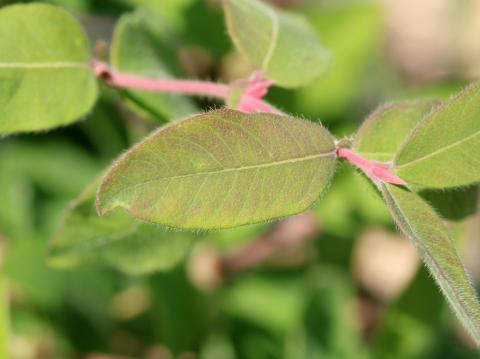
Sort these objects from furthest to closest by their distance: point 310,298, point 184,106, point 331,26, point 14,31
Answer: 1. point 331,26
2. point 310,298
3. point 184,106
4. point 14,31

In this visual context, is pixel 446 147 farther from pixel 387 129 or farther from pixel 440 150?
pixel 387 129

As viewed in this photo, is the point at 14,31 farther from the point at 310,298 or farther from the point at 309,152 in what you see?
the point at 310,298

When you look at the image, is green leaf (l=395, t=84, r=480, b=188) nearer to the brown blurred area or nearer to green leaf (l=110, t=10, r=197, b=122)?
green leaf (l=110, t=10, r=197, b=122)

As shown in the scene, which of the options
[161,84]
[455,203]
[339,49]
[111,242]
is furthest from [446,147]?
[339,49]

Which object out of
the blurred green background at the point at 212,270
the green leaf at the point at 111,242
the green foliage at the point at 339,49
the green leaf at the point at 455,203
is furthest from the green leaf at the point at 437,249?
the green foliage at the point at 339,49

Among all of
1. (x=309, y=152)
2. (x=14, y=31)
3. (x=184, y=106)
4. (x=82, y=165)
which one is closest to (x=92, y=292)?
(x=82, y=165)

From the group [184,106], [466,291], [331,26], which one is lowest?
[466,291]

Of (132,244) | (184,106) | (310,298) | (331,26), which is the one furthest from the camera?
(331,26)
